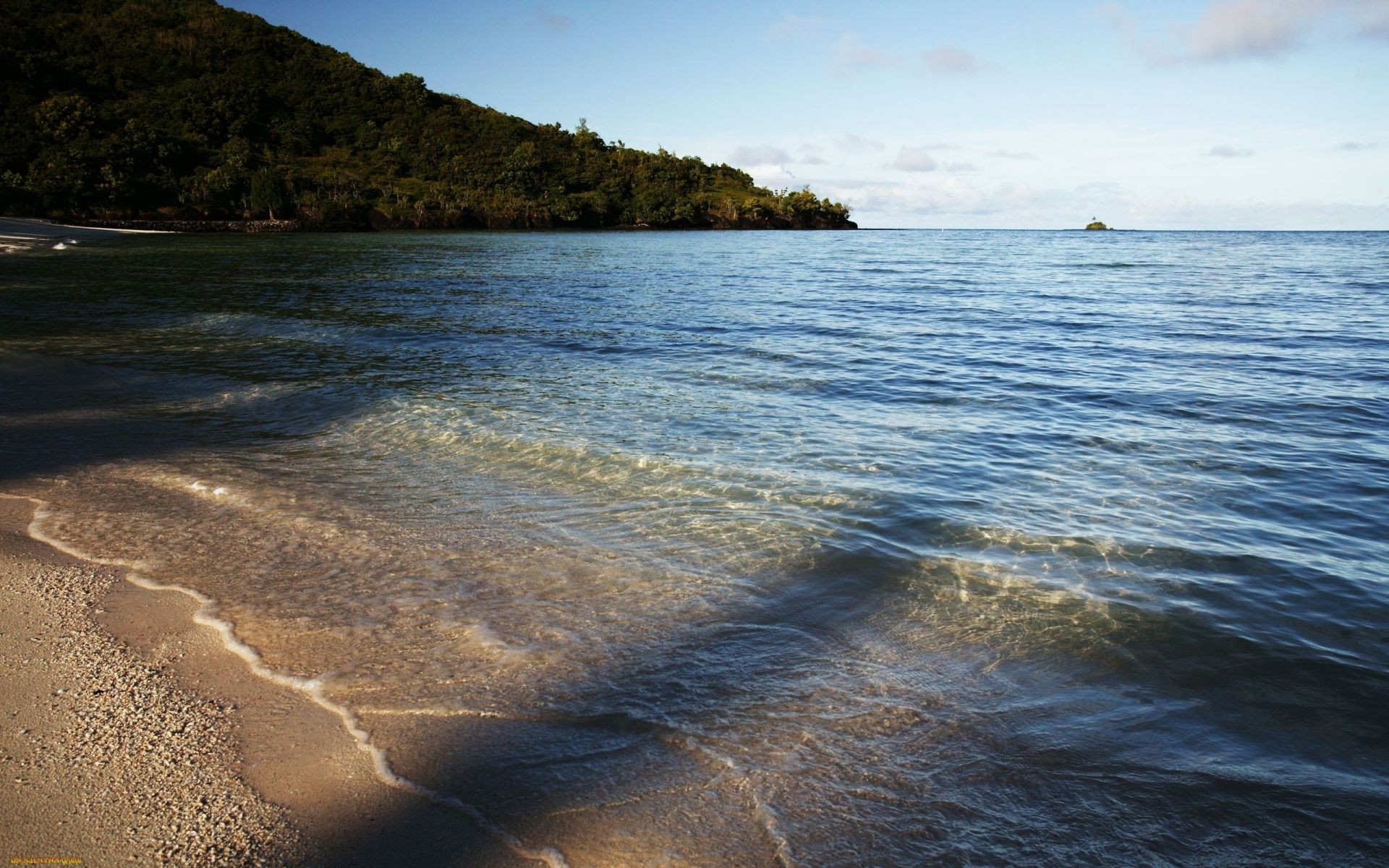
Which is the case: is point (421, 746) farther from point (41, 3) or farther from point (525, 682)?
point (41, 3)

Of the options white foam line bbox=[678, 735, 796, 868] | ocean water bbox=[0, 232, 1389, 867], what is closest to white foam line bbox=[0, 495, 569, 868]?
ocean water bbox=[0, 232, 1389, 867]

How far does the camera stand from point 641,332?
17812mm

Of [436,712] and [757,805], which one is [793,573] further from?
[436,712]

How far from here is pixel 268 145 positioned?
316ft

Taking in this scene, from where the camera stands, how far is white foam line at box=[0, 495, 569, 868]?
2.74 metres

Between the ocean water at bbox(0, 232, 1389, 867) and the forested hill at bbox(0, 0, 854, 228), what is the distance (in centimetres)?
7247

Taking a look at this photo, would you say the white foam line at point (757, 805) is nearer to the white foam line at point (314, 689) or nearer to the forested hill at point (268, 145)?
the white foam line at point (314, 689)

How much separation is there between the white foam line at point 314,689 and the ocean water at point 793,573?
0.16ft

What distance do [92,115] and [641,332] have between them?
85.6 m

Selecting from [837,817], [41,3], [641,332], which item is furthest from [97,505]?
[41,3]

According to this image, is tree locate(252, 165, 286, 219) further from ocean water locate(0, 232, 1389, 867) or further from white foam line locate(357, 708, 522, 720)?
white foam line locate(357, 708, 522, 720)

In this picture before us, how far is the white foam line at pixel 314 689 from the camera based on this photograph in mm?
2740

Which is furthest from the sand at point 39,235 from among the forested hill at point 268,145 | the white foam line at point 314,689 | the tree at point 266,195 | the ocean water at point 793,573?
the white foam line at point 314,689

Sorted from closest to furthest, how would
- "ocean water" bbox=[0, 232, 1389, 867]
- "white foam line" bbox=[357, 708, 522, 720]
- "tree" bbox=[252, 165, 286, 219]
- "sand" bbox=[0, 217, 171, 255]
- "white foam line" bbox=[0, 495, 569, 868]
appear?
"white foam line" bbox=[0, 495, 569, 868] → "ocean water" bbox=[0, 232, 1389, 867] → "white foam line" bbox=[357, 708, 522, 720] → "sand" bbox=[0, 217, 171, 255] → "tree" bbox=[252, 165, 286, 219]
